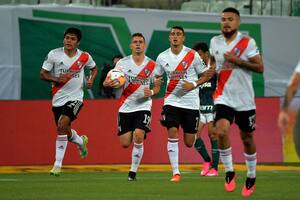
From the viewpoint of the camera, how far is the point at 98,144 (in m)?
21.8

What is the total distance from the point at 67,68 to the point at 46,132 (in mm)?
3398

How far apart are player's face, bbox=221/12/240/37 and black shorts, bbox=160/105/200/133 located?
3282 millimetres

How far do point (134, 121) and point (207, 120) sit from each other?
2.60 metres

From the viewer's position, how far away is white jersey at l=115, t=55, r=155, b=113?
17.0m

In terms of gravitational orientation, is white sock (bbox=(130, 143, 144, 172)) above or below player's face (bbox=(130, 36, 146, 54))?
below

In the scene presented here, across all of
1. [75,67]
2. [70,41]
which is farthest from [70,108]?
[70,41]

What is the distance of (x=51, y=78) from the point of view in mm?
18234

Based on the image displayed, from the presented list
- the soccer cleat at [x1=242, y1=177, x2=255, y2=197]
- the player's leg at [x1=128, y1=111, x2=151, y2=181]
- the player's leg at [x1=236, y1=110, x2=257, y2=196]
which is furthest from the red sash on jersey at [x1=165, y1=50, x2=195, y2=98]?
the soccer cleat at [x1=242, y1=177, x2=255, y2=197]

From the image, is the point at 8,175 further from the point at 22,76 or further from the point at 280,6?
the point at 280,6

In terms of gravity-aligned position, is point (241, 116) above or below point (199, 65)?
below

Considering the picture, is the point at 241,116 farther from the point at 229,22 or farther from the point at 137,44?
the point at 137,44

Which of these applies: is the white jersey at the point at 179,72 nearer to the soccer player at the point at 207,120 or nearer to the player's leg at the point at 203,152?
the soccer player at the point at 207,120

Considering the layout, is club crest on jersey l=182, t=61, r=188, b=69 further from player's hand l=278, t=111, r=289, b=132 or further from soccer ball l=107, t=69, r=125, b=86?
player's hand l=278, t=111, r=289, b=132

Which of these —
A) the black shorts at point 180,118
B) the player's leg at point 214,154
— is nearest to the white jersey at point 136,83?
the black shorts at point 180,118
